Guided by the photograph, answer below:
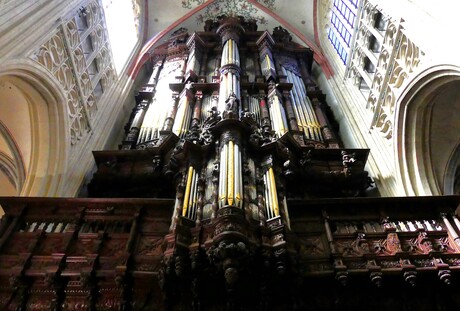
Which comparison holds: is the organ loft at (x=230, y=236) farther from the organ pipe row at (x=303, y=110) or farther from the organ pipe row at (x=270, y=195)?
the organ pipe row at (x=303, y=110)

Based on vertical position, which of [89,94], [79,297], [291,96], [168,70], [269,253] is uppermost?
[168,70]

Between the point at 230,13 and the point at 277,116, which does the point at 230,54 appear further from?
the point at 230,13

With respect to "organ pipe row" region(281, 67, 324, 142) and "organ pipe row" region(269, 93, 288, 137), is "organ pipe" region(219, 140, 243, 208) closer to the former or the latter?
"organ pipe row" region(269, 93, 288, 137)

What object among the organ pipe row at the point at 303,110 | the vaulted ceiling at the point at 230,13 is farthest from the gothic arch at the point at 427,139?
the vaulted ceiling at the point at 230,13

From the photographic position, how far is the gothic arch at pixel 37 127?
7.37 meters

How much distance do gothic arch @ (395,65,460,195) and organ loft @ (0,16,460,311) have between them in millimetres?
841

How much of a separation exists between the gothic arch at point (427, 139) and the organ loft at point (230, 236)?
2.76 feet

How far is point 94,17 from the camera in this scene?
9.62m

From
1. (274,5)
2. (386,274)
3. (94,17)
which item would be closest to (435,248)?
(386,274)

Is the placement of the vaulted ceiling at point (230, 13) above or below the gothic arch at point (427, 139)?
above

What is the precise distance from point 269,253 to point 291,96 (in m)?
7.24

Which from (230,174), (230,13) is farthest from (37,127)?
(230,13)

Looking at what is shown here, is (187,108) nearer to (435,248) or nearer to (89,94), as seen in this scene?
(89,94)

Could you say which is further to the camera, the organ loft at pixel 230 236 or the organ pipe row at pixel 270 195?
the organ pipe row at pixel 270 195
